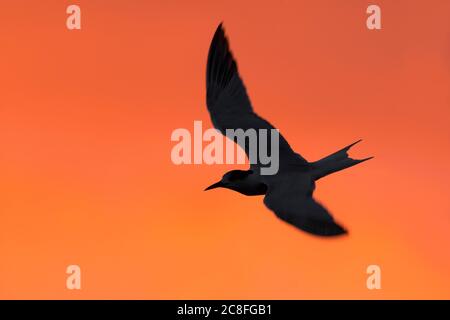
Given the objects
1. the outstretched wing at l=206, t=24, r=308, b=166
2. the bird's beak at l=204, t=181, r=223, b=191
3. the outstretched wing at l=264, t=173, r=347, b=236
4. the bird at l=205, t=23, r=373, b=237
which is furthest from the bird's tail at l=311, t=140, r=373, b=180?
the bird's beak at l=204, t=181, r=223, b=191

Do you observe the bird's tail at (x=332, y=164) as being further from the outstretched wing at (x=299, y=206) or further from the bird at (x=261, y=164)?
the outstretched wing at (x=299, y=206)

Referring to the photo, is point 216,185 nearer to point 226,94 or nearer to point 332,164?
point 226,94

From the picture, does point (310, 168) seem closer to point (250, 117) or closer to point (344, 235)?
point (250, 117)

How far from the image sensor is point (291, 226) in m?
7.70

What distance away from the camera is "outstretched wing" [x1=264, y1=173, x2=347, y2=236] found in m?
7.45

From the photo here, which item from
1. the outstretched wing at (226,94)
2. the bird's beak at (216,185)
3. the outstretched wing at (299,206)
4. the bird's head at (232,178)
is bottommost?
the outstretched wing at (299,206)

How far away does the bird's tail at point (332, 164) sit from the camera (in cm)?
885

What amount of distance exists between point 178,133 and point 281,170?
1561mm

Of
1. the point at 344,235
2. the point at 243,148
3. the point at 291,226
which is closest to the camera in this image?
the point at 344,235

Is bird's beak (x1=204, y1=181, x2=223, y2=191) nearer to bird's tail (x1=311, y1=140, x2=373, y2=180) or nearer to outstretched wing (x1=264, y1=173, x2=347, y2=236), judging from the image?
outstretched wing (x1=264, y1=173, x2=347, y2=236)

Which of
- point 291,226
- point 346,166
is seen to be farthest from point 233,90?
point 291,226

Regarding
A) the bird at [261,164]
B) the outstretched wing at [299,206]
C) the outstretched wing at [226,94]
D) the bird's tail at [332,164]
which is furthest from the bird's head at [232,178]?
the bird's tail at [332,164]

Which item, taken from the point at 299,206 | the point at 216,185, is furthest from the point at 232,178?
the point at 299,206

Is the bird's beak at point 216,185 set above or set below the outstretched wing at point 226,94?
below
